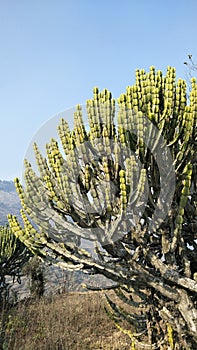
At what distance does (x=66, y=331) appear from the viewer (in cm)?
853

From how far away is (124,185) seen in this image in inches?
121

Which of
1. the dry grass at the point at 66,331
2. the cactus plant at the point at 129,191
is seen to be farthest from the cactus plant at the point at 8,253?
the cactus plant at the point at 129,191

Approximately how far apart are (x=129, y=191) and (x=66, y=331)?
21.7 feet

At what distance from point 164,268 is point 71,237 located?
1107 mm

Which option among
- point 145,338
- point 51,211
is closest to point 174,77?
point 51,211

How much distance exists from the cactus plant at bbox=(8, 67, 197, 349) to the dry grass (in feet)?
12.8

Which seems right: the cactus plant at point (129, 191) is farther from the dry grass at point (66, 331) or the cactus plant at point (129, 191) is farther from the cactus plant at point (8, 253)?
the cactus plant at point (8, 253)

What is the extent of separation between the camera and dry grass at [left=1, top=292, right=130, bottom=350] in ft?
23.8

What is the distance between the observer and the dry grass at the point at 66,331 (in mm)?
7246

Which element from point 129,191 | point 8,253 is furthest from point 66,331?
point 129,191

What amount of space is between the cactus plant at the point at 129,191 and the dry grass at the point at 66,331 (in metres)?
3.90

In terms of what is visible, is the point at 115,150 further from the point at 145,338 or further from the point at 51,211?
the point at 145,338

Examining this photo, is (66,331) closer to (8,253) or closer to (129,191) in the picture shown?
(8,253)

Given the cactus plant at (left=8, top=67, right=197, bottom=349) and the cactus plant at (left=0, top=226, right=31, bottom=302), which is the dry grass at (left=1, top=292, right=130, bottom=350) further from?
the cactus plant at (left=8, top=67, right=197, bottom=349)
